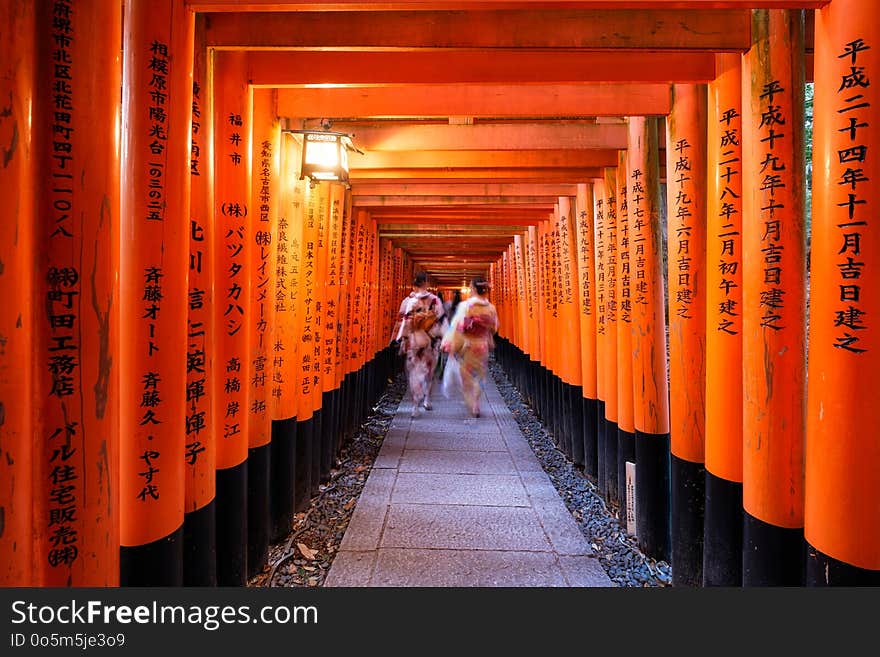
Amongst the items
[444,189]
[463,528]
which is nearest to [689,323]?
[463,528]

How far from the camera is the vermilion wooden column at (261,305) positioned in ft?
10.9

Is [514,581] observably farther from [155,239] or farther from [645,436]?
[155,239]

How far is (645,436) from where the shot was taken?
3.81 metres

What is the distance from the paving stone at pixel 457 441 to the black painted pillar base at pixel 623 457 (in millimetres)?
2357

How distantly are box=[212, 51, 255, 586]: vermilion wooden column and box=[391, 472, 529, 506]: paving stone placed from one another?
1.98 m

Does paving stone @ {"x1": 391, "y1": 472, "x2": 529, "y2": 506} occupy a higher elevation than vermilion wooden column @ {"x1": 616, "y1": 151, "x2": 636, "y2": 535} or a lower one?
lower

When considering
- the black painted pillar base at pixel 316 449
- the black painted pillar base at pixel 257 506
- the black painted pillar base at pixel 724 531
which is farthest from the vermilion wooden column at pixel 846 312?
the black painted pillar base at pixel 316 449

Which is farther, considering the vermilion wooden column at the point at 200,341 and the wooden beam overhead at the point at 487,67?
the wooden beam overhead at the point at 487,67

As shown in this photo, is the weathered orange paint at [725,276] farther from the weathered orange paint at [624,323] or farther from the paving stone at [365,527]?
the paving stone at [365,527]

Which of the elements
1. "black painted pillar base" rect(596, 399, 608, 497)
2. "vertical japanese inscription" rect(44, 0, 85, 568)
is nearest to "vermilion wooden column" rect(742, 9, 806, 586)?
"black painted pillar base" rect(596, 399, 608, 497)

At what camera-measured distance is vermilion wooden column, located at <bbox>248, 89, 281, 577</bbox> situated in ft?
10.9

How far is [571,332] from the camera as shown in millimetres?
6426

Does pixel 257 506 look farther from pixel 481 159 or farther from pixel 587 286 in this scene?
pixel 587 286

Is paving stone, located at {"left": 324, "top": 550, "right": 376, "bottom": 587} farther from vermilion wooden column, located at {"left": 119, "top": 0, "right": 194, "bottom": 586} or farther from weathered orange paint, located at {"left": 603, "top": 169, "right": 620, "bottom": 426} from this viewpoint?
weathered orange paint, located at {"left": 603, "top": 169, "right": 620, "bottom": 426}
